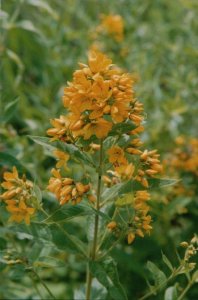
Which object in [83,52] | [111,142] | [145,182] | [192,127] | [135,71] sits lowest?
[145,182]

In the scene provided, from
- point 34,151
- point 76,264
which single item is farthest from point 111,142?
point 76,264

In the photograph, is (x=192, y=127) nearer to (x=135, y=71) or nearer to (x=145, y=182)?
(x=135, y=71)

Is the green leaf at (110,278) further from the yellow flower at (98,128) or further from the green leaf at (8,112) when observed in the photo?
the green leaf at (8,112)

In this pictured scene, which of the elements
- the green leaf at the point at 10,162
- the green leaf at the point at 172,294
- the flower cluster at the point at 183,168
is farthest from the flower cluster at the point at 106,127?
the flower cluster at the point at 183,168

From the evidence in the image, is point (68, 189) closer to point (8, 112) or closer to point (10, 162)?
point (10, 162)

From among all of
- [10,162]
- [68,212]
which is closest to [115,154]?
[68,212]

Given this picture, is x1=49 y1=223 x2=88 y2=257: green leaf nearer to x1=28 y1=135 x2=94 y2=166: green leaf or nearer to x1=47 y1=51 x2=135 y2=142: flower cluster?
x1=28 y1=135 x2=94 y2=166: green leaf
